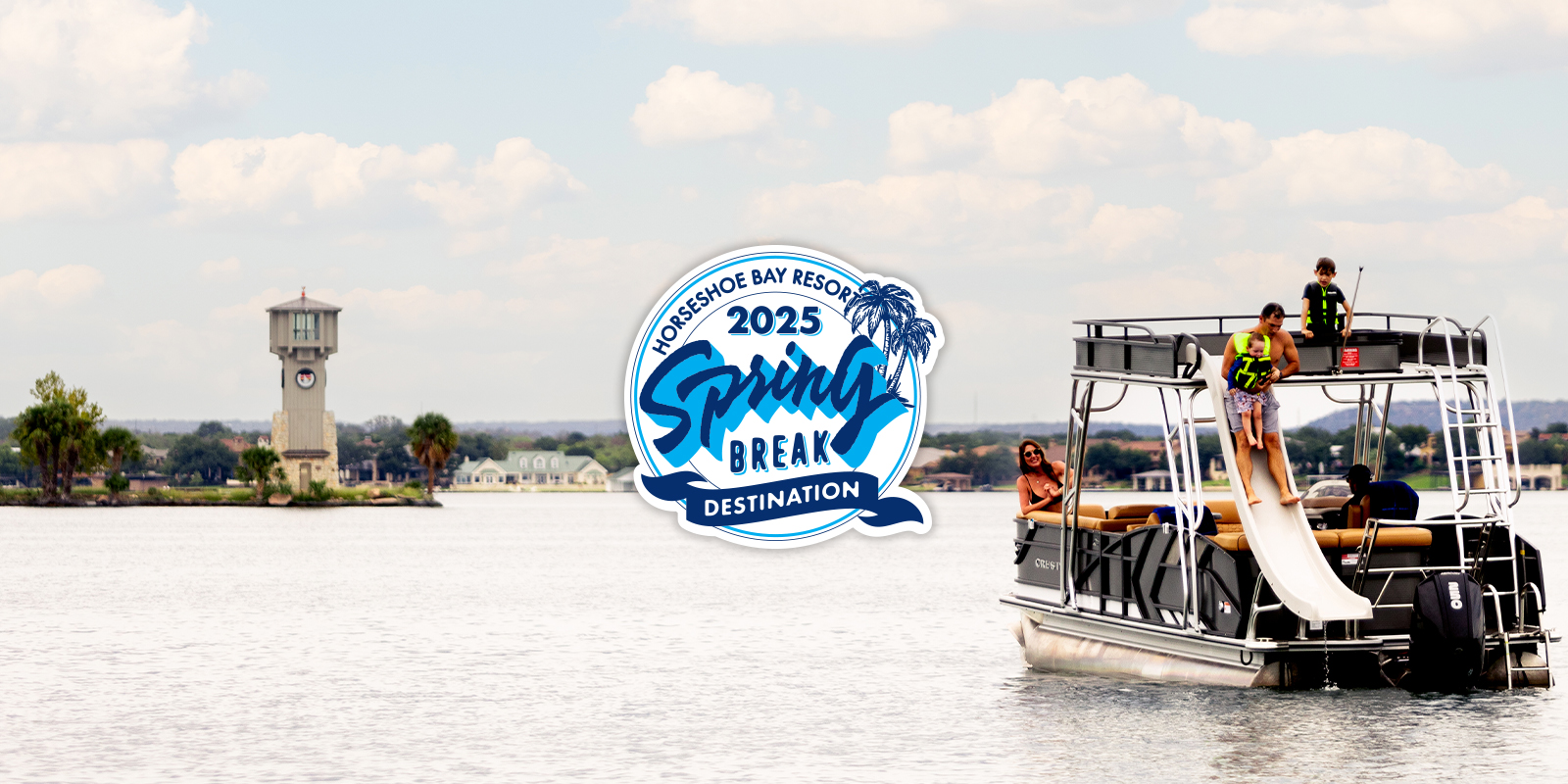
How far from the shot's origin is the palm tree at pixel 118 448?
14538cm

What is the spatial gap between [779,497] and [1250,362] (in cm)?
1949

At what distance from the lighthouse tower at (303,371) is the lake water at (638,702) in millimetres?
101499

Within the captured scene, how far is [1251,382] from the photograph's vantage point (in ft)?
64.4

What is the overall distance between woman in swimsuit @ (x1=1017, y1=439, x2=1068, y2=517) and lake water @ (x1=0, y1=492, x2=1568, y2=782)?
6.88ft

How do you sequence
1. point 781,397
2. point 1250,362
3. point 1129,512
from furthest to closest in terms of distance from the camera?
point 781,397, point 1129,512, point 1250,362

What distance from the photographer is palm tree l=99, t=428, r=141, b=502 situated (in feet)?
477

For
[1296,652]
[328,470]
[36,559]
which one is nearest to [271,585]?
[36,559]

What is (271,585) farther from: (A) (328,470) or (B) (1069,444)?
(A) (328,470)

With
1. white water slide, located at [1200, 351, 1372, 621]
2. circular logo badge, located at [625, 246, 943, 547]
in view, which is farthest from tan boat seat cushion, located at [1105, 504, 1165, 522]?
Answer: circular logo badge, located at [625, 246, 943, 547]

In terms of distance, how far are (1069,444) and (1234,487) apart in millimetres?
3205

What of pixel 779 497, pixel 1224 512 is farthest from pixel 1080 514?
pixel 779 497

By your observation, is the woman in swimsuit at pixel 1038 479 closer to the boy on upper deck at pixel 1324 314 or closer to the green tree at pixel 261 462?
the boy on upper deck at pixel 1324 314

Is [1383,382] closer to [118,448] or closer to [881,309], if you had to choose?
[881,309]

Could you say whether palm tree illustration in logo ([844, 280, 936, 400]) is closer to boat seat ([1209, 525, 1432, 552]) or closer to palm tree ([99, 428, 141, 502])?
boat seat ([1209, 525, 1432, 552])
